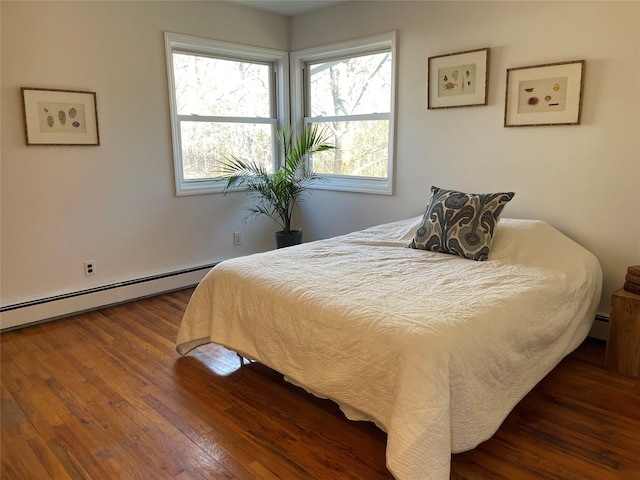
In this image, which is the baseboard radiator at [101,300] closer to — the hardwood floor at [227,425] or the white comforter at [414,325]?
the hardwood floor at [227,425]

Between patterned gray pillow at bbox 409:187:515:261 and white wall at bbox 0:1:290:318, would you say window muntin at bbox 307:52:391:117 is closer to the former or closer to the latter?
white wall at bbox 0:1:290:318

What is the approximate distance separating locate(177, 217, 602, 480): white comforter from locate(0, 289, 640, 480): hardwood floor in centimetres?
18

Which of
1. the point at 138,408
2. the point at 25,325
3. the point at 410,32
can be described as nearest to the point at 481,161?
the point at 410,32

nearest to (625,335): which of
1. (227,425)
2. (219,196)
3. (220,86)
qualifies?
(227,425)

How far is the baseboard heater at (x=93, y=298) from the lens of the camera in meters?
3.15

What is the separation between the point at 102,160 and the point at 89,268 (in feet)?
→ 2.67

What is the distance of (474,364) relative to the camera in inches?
67.1

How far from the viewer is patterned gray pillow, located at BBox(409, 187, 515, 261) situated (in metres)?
2.67

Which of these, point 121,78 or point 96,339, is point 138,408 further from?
point 121,78

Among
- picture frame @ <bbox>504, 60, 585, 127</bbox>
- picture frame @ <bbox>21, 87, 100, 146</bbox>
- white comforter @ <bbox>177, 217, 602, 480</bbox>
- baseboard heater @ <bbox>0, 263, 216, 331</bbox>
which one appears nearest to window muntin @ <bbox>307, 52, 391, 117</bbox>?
picture frame @ <bbox>504, 60, 585, 127</bbox>

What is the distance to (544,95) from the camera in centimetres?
290

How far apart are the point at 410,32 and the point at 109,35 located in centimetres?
223

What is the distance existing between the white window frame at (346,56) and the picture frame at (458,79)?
364mm

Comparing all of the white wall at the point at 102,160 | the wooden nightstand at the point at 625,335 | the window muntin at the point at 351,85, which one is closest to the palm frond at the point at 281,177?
the window muntin at the point at 351,85
